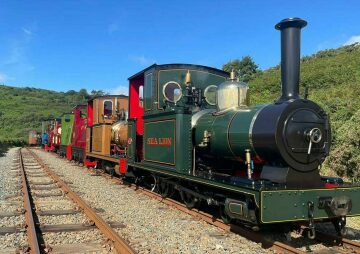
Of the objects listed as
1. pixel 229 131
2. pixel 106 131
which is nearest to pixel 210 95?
pixel 229 131

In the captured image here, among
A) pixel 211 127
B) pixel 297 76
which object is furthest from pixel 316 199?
pixel 211 127

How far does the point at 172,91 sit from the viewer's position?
8641mm

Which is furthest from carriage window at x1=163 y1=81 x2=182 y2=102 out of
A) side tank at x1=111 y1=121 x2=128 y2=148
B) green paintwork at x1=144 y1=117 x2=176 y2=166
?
side tank at x1=111 y1=121 x2=128 y2=148

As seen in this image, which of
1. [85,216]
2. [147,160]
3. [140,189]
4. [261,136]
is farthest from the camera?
[140,189]

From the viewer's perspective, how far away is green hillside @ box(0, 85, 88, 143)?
8100cm

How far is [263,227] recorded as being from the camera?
648 cm

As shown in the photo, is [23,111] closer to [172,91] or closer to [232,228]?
[172,91]

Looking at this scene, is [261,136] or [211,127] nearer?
[261,136]

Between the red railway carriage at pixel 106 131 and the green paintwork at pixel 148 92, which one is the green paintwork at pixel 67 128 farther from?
the green paintwork at pixel 148 92

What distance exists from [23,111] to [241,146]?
101 meters

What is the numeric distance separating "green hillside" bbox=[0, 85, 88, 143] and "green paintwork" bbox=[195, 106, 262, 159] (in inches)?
2365

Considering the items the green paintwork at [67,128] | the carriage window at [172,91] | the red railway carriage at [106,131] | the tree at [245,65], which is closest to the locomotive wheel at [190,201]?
the carriage window at [172,91]

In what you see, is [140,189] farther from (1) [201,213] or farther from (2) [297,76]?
(2) [297,76]

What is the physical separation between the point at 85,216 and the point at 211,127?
285 centimetres
